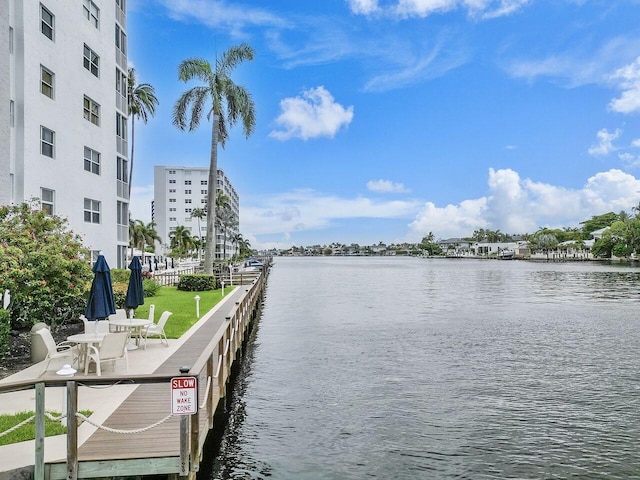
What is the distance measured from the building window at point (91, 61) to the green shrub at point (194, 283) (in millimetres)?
14533

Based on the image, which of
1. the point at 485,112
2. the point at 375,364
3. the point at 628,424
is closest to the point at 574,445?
Result: the point at 628,424

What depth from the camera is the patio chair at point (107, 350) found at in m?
10.9

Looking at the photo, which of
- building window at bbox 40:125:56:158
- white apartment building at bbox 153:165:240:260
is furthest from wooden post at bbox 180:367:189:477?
white apartment building at bbox 153:165:240:260

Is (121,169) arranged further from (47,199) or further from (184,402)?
(184,402)

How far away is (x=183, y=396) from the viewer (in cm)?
641

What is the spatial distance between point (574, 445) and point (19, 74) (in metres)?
22.5

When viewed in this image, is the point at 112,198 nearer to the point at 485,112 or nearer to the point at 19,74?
the point at 19,74

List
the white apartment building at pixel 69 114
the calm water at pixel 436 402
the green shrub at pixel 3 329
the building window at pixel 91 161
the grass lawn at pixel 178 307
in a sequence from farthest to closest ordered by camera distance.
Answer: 1. the building window at pixel 91 161
2. the white apartment building at pixel 69 114
3. the grass lawn at pixel 178 307
4. the green shrub at pixel 3 329
5. the calm water at pixel 436 402

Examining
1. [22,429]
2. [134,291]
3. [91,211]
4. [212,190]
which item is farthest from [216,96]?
[22,429]

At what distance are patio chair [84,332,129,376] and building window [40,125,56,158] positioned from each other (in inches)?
570

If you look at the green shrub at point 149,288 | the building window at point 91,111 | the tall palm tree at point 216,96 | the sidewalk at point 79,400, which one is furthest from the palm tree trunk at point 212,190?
the sidewalk at point 79,400

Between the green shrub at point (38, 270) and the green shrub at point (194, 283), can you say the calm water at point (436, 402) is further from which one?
the green shrub at point (194, 283)

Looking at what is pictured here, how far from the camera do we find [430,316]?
95.8ft

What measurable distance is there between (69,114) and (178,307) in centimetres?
1057
